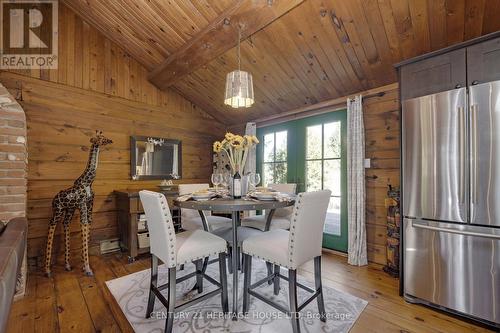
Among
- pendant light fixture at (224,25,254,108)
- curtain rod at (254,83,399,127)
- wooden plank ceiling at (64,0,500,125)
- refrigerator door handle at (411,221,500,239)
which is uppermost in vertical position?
wooden plank ceiling at (64,0,500,125)

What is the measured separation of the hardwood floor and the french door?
2.32 ft

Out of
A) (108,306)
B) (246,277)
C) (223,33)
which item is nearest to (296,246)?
(246,277)

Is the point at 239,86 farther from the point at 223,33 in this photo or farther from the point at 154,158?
the point at 154,158

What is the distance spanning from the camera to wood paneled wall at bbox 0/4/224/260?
284 centimetres

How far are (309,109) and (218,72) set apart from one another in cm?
140

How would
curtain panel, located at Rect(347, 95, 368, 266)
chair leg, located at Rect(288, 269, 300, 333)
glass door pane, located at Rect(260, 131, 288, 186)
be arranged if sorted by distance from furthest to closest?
glass door pane, located at Rect(260, 131, 288, 186) → curtain panel, located at Rect(347, 95, 368, 266) → chair leg, located at Rect(288, 269, 300, 333)

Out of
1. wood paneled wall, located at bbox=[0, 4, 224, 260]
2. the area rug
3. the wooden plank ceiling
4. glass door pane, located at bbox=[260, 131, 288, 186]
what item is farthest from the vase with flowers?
wood paneled wall, located at bbox=[0, 4, 224, 260]

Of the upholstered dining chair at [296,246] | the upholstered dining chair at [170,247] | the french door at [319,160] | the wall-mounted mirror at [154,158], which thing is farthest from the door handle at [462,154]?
the wall-mounted mirror at [154,158]

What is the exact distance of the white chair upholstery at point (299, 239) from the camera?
155 cm

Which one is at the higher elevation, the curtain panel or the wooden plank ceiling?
the wooden plank ceiling

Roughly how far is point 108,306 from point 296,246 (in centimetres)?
168

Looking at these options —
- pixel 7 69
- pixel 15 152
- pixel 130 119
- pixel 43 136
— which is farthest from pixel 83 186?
pixel 7 69

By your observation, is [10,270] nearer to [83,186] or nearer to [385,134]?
[83,186]

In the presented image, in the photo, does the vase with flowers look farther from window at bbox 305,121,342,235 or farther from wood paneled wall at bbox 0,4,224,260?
wood paneled wall at bbox 0,4,224,260
